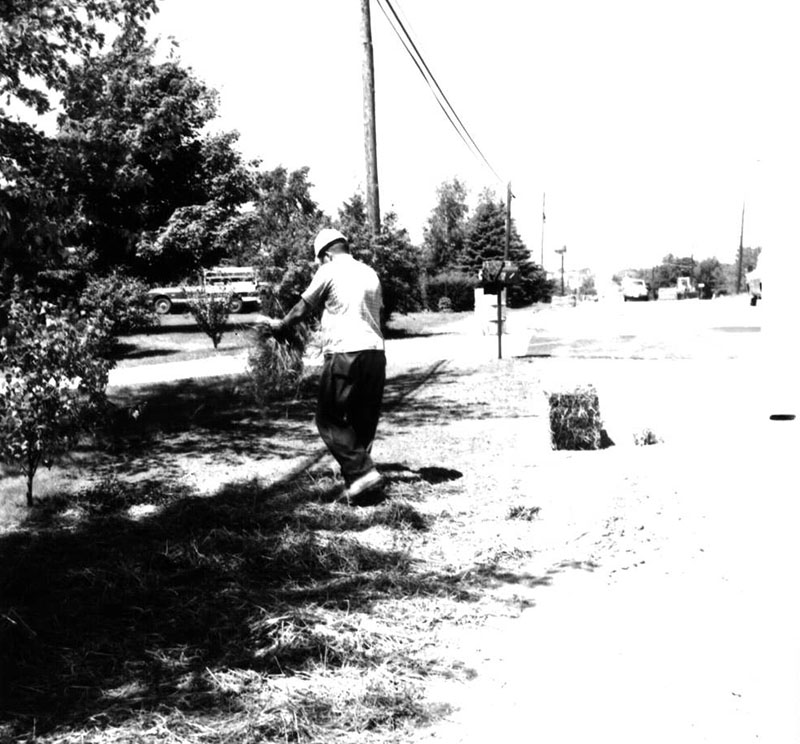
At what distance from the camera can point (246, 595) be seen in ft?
Result: 14.5

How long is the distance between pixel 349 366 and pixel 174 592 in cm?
198

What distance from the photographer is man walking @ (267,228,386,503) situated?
5.89m

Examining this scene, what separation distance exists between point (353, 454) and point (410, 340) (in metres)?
17.7

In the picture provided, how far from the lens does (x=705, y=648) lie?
142 inches

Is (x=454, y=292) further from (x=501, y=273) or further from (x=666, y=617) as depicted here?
(x=666, y=617)

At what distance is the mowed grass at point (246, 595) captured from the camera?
10.4 ft

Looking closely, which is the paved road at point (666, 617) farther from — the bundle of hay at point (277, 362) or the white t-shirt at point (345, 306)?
the bundle of hay at point (277, 362)

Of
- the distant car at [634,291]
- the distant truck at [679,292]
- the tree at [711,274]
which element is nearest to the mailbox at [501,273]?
the distant car at [634,291]

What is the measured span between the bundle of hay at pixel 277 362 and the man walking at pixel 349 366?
3536 millimetres

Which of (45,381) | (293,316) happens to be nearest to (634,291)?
(293,316)

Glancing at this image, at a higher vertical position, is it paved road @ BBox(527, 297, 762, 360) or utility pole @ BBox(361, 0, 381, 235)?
utility pole @ BBox(361, 0, 381, 235)

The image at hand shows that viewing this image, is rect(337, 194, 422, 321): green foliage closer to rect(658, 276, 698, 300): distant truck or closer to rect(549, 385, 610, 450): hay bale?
rect(549, 385, 610, 450): hay bale

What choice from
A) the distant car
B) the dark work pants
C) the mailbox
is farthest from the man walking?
the distant car

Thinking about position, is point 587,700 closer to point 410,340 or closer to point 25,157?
point 25,157
